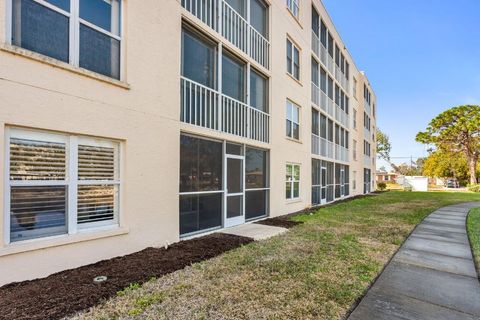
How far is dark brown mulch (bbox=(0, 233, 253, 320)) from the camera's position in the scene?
353cm

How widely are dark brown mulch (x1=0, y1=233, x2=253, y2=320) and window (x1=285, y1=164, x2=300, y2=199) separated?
23.4 ft

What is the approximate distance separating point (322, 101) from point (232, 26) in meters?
9.79

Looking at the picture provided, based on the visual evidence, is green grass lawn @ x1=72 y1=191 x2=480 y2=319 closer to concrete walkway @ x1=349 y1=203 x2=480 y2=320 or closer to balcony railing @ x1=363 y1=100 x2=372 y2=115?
concrete walkway @ x1=349 y1=203 x2=480 y2=320

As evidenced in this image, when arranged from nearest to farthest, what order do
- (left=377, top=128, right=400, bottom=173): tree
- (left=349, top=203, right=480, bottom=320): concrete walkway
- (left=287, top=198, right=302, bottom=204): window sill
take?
(left=349, top=203, right=480, bottom=320): concrete walkway < (left=287, top=198, right=302, bottom=204): window sill < (left=377, top=128, right=400, bottom=173): tree

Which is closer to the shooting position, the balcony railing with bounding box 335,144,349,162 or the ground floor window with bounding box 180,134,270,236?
the ground floor window with bounding box 180,134,270,236

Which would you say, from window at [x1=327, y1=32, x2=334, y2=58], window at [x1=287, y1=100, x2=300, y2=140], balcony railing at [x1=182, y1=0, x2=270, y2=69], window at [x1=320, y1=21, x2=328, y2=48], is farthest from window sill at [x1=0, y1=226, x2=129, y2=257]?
window at [x1=327, y1=32, x2=334, y2=58]

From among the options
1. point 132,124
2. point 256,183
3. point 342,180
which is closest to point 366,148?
point 342,180

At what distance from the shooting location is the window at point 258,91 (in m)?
10.6

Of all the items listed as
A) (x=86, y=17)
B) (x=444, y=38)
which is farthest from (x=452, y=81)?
(x=86, y=17)

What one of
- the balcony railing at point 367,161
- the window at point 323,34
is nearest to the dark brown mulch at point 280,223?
the window at point 323,34

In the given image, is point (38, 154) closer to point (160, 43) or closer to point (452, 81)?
point (160, 43)

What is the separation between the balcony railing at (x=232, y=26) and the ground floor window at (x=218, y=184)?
329cm

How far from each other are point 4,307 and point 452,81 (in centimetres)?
4908

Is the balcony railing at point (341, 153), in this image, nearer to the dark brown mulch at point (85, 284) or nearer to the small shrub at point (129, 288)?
the dark brown mulch at point (85, 284)
